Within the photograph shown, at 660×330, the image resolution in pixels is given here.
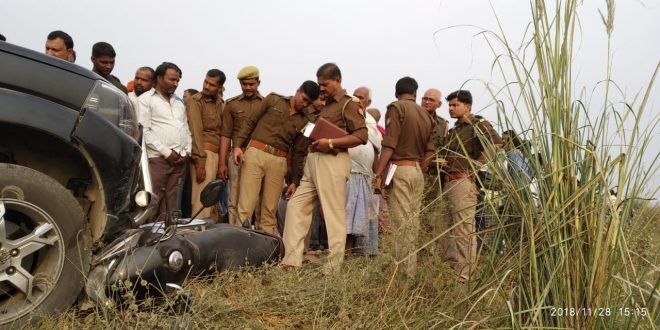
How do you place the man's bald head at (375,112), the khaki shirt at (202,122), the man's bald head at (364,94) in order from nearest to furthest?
the khaki shirt at (202,122)
the man's bald head at (364,94)
the man's bald head at (375,112)

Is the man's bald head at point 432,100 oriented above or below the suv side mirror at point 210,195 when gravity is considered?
above

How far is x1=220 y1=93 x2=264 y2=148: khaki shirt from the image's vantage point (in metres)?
6.77

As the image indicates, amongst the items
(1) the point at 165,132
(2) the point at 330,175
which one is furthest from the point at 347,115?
(1) the point at 165,132

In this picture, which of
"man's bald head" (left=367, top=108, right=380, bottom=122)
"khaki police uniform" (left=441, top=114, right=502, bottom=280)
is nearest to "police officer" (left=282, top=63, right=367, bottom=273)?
"khaki police uniform" (left=441, top=114, right=502, bottom=280)

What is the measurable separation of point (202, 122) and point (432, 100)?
98.3 inches

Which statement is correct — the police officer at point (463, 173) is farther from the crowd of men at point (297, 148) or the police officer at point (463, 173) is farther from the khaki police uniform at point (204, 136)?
the khaki police uniform at point (204, 136)

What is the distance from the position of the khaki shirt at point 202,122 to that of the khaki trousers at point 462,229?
8.26 feet

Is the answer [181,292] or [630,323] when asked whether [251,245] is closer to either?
[181,292]

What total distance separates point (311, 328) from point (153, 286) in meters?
0.82

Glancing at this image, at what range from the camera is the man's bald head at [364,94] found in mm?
7594

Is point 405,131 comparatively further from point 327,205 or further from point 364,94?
point 364,94

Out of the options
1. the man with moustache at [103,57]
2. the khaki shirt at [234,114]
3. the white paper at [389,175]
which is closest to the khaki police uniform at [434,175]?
the white paper at [389,175]

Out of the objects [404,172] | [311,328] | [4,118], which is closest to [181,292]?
[311,328]

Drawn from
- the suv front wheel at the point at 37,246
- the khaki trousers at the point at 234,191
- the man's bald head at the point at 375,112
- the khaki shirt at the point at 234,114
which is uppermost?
the man's bald head at the point at 375,112
